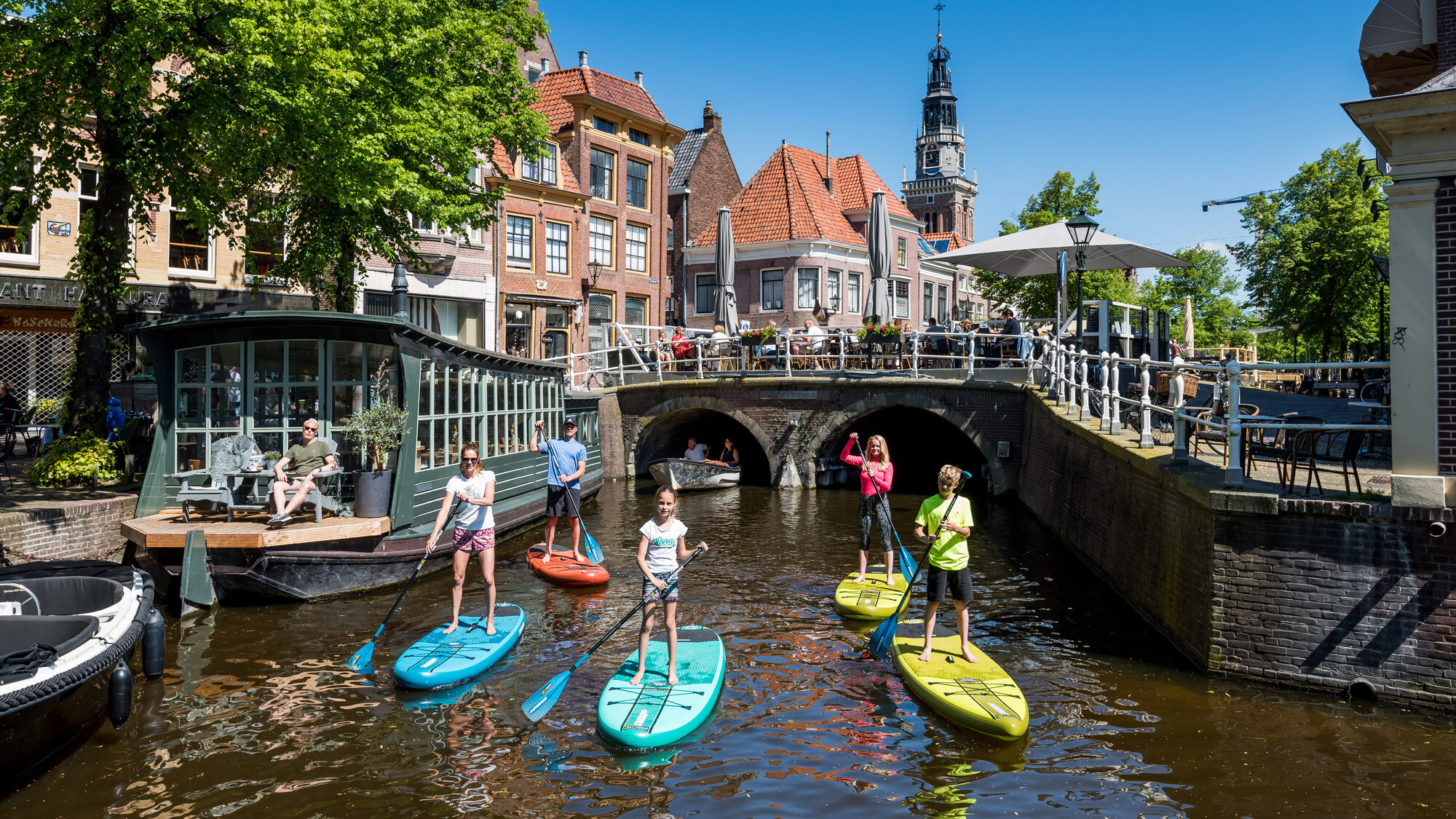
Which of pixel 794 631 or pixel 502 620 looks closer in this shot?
pixel 502 620

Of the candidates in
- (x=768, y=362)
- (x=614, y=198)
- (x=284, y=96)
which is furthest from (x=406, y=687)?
(x=614, y=198)

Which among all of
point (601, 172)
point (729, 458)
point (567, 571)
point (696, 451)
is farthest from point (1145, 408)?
point (601, 172)

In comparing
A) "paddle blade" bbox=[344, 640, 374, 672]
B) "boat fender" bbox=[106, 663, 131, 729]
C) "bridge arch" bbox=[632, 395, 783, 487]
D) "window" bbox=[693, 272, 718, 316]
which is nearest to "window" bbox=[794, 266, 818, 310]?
"window" bbox=[693, 272, 718, 316]

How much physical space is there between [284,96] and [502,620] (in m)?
8.01

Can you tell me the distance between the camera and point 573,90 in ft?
108

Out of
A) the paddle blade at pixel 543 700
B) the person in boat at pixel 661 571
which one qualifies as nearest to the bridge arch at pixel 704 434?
the person in boat at pixel 661 571

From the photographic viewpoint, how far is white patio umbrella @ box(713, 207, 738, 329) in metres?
28.4

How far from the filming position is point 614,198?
112 feet

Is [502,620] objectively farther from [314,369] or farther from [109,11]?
[109,11]

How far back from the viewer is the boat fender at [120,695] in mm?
7152

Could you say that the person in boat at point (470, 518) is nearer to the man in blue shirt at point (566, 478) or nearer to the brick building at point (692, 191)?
the man in blue shirt at point (566, 478)

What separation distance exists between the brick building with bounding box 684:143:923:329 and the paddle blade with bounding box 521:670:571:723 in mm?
29670

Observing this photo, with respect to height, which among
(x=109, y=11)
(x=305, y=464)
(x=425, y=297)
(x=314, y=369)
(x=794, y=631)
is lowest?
(x=794, y=631)

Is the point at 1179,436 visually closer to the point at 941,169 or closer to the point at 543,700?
the point at 543,700
